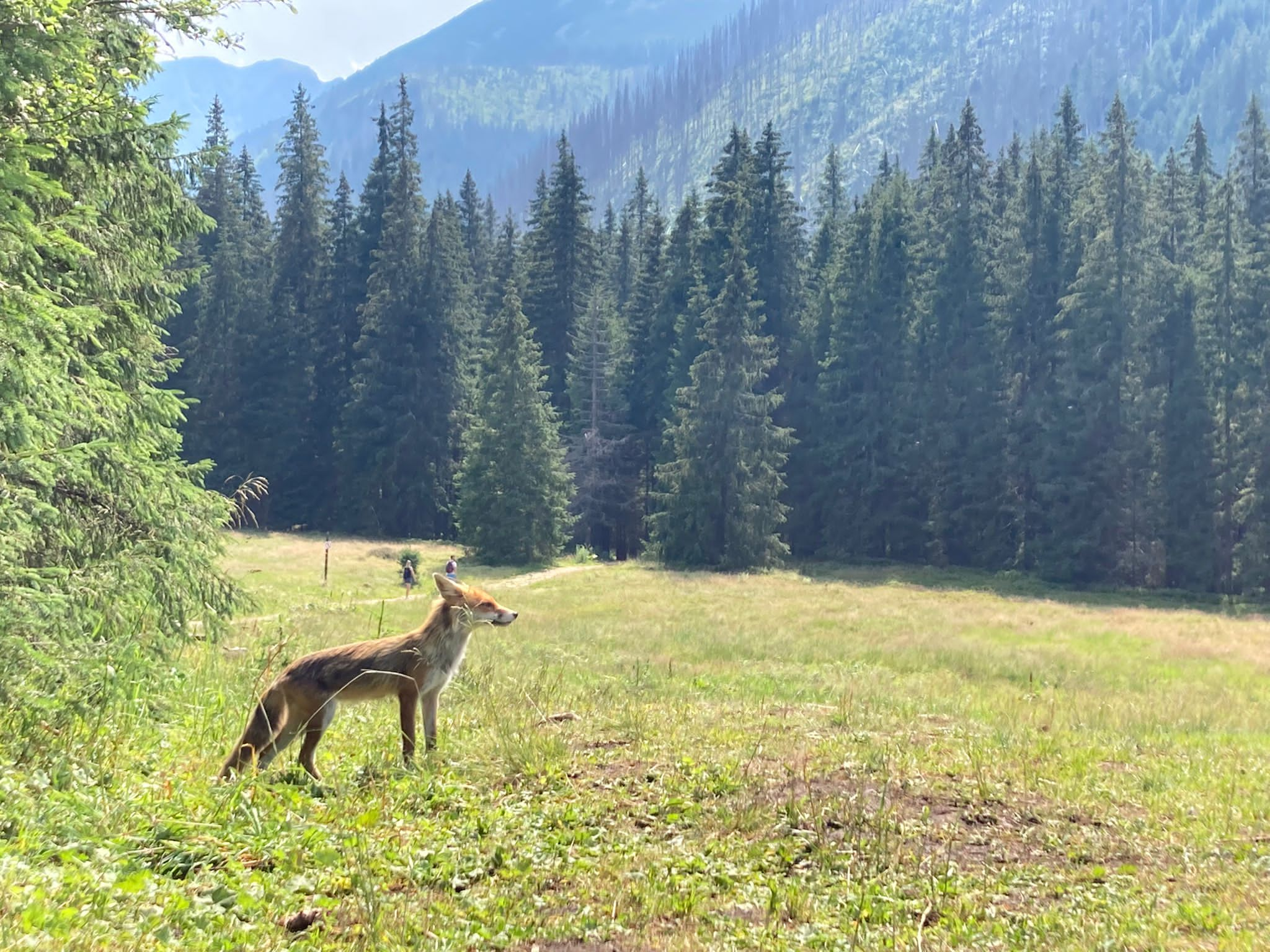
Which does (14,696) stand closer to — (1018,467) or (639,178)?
(1018,467)

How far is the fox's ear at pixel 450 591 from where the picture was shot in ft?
23.8

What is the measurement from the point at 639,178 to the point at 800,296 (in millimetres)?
29497

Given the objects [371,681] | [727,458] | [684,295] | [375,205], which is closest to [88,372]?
[371,681]

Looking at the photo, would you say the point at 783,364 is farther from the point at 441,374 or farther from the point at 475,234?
the point at 475,234

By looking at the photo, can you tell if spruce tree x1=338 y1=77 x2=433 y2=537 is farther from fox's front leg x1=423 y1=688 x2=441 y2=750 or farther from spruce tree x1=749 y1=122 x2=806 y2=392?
fox's front leg x1=423 y1=688 x2=441 y2=750

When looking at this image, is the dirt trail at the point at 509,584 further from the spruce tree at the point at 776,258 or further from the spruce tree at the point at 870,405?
the spruce tree at the point at 776,258

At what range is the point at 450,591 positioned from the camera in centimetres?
736

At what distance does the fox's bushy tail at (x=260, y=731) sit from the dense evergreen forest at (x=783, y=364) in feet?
131

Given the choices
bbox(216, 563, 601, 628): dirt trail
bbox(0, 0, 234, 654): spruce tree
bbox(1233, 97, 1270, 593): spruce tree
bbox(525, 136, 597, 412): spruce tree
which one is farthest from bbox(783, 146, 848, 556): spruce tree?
bbox(0, 0, 234, 654): spruce tree

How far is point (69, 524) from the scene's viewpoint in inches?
344

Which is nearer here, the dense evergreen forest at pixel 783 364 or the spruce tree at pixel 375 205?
the dense evergreen forest at pixel 783 364

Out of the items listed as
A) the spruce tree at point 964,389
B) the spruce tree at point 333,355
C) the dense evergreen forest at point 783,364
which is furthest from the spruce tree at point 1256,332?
the spruce tree at point 333,355

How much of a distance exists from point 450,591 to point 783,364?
5160cm

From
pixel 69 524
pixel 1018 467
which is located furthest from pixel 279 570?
pixel 1018 467
